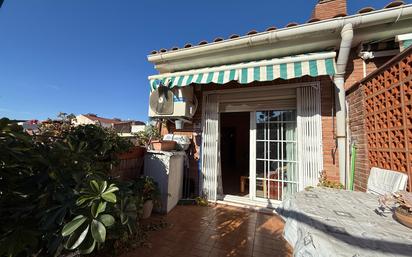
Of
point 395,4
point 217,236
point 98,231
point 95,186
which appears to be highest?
point 395,4

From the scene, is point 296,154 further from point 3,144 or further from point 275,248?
point 3,144

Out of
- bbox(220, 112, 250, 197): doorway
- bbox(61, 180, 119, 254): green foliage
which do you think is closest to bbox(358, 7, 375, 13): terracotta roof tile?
bbox(61, 180, 119, 254): green foliage

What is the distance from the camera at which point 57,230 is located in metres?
2.09

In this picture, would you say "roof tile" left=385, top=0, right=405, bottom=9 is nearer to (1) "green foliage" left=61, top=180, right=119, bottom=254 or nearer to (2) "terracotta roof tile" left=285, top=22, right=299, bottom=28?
(2) "terracotta roof tile" left=285, top=22, right=299, bottom=28

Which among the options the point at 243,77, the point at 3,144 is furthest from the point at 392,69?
the point at 3,144

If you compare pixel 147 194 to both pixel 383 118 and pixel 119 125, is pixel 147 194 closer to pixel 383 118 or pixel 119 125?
pixel 383 118

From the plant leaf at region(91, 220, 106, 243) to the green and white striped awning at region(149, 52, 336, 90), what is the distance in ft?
16.3

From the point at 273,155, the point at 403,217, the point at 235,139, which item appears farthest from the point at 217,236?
the point at 235,139

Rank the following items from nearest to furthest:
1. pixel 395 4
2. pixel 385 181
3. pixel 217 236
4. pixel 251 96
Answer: pixel 385 181
pixel 395 4
pixel 217 236
pixel 251 96

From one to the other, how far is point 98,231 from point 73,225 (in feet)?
0.86

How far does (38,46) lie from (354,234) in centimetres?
1618

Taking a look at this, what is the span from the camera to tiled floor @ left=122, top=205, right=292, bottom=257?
4250mm

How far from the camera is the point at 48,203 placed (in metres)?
2.33

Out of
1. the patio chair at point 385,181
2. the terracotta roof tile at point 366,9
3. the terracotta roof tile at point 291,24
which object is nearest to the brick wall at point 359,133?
the patio chair at point 385,181
